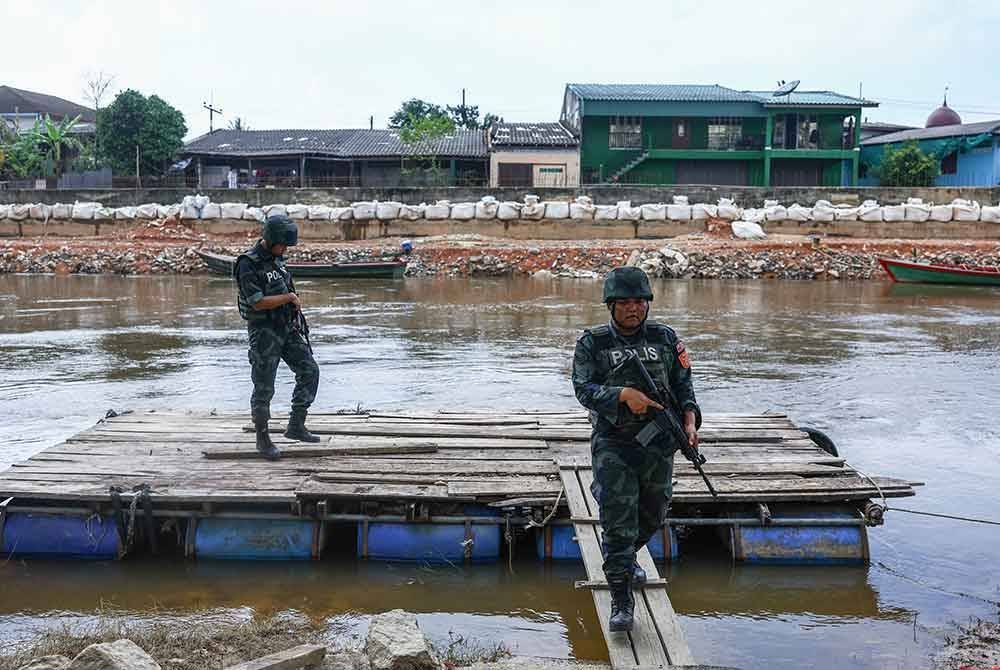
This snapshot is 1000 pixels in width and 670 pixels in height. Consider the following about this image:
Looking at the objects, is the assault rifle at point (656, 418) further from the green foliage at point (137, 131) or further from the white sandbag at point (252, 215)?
the green foliage at point (137, 131)

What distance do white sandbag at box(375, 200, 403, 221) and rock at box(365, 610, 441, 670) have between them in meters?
28.9

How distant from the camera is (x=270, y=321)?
638cm

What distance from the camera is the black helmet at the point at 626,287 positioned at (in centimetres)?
411

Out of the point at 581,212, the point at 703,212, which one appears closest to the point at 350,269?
the point at 581,212

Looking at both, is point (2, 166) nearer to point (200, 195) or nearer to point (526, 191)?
point (200, 195)

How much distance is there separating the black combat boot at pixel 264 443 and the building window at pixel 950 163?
132ft

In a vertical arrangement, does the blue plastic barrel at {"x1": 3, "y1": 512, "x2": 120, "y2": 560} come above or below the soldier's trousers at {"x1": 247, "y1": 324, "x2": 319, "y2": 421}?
below

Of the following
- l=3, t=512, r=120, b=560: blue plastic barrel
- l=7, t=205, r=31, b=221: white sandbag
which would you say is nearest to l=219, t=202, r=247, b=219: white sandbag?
l=7, t=205, r=31, b=221: white sandbag

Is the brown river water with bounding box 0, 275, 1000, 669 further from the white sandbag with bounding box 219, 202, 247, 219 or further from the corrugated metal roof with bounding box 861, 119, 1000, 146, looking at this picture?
the corrugated metal roof with bounding box 861, 119, 1000, 146

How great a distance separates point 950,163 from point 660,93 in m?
12.5

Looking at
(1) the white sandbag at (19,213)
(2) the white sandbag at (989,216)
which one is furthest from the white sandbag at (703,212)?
(1) the white sandbag at (19,213)

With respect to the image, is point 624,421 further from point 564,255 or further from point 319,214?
point 319,214

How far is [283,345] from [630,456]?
3.01 m

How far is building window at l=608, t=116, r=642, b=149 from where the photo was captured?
131ft
